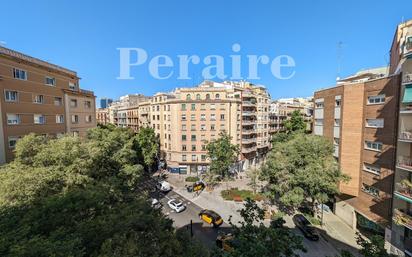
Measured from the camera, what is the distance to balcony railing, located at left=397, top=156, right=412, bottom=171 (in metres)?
14.4

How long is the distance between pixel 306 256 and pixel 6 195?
21.9 m

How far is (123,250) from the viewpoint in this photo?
6.50 m

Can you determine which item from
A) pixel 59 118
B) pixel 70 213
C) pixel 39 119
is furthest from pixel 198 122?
pixel 70 213

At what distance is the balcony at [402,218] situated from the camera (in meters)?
14.0

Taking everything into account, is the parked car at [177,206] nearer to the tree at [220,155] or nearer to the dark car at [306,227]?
the tree at [220,155]

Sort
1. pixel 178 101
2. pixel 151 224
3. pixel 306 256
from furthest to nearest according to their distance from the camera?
pixel 178 101 < pixel 306 256 < pixel 151 224

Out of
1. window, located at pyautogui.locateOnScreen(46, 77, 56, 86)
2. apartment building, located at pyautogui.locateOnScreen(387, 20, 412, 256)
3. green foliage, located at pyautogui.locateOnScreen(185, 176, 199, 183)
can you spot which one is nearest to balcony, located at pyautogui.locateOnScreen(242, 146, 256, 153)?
green foliage, located at pyautogui.locateOnScreen(185, 176, 199, 183)

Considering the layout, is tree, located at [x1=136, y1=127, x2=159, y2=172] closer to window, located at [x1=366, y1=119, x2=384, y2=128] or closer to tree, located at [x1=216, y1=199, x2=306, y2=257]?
tree, located at [x1=216, y1=199, x2=306, y2=257]

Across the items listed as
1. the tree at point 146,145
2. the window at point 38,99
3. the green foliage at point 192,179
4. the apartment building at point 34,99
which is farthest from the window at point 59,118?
the green foliage at point 192,179

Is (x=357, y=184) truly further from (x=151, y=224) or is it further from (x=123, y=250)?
(x=123, y=250)

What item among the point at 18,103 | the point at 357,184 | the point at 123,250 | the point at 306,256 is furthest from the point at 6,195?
the point at 357,184

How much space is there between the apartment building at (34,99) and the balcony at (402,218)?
34465 mm

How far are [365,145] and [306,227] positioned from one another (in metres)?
10.0

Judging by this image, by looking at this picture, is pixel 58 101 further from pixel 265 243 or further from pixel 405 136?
pixel 405 136
